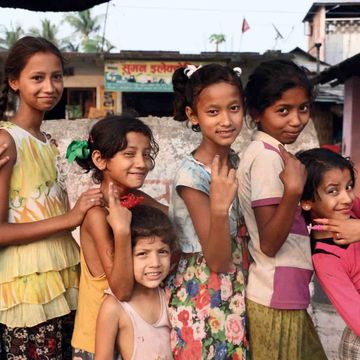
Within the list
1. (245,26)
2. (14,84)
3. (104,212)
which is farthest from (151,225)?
(245,26)

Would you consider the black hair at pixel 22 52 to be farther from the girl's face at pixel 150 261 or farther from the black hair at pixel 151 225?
the girl's face at pixel 150 261

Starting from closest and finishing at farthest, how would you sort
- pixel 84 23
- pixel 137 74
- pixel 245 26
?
1. pixel 137 74
2. pixel 245 26
3. pixel 84 23

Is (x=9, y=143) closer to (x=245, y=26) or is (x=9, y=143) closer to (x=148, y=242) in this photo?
(x=148, y=242)

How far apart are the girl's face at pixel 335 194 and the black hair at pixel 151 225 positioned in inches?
20.2

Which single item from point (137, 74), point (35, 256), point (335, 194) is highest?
point (137, 74)

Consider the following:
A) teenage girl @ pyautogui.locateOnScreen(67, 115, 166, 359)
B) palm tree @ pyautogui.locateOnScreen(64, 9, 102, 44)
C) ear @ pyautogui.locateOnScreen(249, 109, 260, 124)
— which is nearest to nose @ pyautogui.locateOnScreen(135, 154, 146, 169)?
teenage girl @ pyautogui.locateOnScreen(67, 115, 166, 359)

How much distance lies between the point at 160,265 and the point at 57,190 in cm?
51

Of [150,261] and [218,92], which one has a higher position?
[218,92]

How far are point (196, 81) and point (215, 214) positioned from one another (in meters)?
0.51

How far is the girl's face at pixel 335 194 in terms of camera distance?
1859 millimetres

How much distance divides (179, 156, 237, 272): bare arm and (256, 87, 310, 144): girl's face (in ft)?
1.01

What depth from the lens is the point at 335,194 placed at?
73.6 inches

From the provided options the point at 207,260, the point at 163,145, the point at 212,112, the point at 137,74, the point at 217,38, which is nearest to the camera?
the point at 207,260

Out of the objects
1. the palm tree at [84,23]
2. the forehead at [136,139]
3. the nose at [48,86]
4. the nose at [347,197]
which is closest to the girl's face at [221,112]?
the forehead at [136,139]
